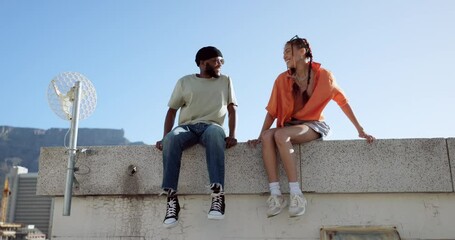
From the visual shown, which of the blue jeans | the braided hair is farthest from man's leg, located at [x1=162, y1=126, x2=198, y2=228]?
the braided hair

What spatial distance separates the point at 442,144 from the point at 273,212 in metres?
1.75

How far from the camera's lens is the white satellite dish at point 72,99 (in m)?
4.21

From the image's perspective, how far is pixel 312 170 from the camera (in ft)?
13.4

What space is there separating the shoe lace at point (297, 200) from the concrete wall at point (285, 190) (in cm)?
31

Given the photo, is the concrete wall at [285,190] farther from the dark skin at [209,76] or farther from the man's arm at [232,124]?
the dark skin at [209,76]

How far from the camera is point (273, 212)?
3777 mm

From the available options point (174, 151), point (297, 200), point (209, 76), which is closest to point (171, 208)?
point (174, 151)

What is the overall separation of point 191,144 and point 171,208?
0.70 meters

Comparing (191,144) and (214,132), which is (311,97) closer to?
(214,132)

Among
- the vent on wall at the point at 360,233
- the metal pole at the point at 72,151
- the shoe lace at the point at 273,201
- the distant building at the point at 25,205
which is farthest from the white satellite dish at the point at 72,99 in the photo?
the distant building at the point at 25,205

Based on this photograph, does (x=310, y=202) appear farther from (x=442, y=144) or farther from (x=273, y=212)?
(x=442, y=144)

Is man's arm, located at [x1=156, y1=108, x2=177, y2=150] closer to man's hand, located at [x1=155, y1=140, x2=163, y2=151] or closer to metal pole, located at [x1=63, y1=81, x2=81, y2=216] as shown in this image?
man's hand, located at [x1=155, y1=140, x2=163, y2=151]

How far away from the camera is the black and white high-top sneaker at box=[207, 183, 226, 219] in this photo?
366 centimetres

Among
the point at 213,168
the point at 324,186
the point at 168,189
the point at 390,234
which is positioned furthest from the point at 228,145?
the point at 390,234
